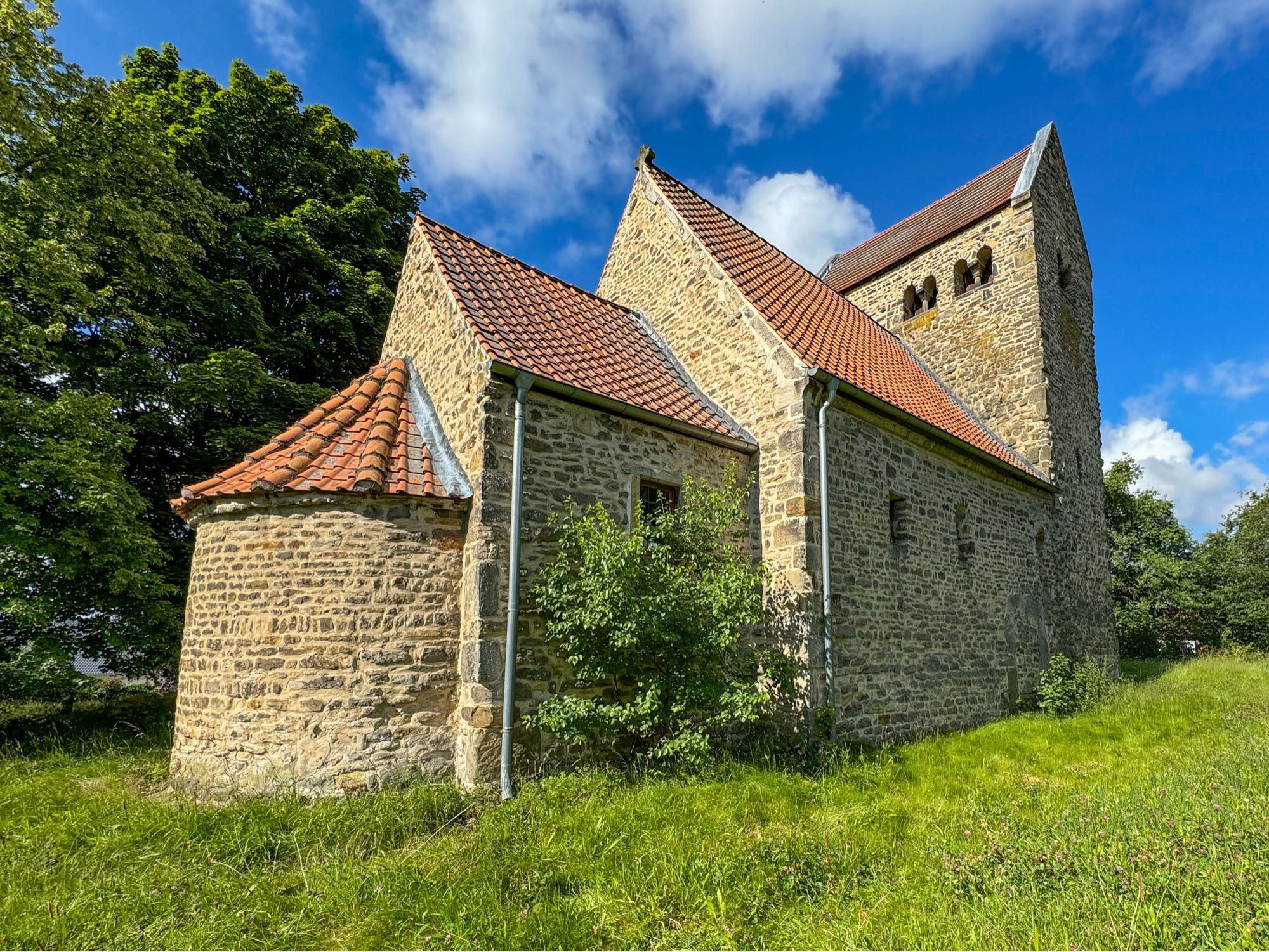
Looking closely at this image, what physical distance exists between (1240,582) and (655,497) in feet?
96.6

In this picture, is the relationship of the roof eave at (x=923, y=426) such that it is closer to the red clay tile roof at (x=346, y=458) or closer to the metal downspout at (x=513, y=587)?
the metal downspout at (x=513, y=587)

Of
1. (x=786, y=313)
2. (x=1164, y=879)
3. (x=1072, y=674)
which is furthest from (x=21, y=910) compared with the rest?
(x=1072, y=674)

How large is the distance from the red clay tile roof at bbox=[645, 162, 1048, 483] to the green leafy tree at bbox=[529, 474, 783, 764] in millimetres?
3277

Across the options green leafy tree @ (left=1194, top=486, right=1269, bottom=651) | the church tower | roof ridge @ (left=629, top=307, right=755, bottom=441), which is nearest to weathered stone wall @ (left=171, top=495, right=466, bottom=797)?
roof ridge @ (left=629, top=307, right=755, bottom=441)

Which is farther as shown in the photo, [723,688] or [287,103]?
[287,103]

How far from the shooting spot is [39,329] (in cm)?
805

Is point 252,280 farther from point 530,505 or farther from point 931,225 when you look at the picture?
point 931,225

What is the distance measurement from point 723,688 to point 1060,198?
1698 centimetres

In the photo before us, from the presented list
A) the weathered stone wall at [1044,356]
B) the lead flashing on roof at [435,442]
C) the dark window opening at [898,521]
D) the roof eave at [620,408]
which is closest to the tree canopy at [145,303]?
the lead flashing on roof at [435,442]

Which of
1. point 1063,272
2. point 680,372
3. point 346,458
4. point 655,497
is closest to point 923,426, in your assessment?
point 680,372

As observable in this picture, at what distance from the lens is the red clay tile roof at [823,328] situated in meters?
9.93

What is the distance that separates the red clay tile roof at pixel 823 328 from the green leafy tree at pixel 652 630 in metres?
3.28

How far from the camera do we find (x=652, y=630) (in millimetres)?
6336

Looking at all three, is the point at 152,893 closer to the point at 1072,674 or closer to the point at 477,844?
the point at 477,844
